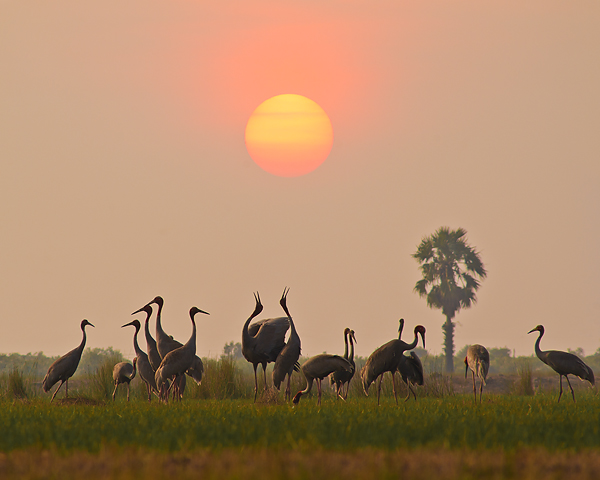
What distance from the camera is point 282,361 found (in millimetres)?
16672

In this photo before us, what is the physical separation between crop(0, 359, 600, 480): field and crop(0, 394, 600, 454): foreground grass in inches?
0.7

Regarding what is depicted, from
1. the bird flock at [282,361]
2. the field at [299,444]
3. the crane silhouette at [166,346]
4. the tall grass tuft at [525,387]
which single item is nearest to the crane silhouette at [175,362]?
the bird flock at [282,361]

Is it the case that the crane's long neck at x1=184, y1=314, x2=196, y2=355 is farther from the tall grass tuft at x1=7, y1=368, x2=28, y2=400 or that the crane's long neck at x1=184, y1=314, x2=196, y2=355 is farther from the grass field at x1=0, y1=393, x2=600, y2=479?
the tall grass tuft at x1=7, y1=368, x2=28, y2=400

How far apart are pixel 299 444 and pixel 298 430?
57.2 inches

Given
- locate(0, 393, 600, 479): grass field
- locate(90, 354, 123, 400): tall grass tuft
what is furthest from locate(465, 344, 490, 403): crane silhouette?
locate(90, 354, 123, 400): tall grass tuft

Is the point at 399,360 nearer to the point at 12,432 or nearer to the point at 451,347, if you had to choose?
the point at 12,432

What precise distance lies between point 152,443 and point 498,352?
71735 millimetres

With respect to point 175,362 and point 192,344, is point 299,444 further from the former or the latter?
point 192,344

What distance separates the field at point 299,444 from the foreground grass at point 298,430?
2cm

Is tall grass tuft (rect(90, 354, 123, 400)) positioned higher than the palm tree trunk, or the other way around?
the palm tree trunk

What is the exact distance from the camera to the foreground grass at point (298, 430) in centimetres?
776

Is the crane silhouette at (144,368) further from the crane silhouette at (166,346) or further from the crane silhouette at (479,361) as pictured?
the crane silhouette at (479,361)

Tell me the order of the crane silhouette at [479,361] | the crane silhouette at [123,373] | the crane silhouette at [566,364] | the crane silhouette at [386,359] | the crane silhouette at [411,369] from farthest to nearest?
the crane silhouette at [123,373] < the crane silhouette at [411,369] < the crane silhouette at [479,361] < the crane silhouette at [566,364] < the crane silhouette at [386,359]

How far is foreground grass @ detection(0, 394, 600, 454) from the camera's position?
776 centimetres
